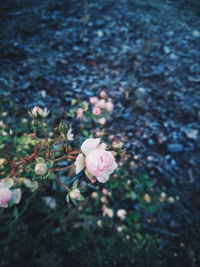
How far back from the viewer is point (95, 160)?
0.64 meters

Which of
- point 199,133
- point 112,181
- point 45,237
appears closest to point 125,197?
point 112,181

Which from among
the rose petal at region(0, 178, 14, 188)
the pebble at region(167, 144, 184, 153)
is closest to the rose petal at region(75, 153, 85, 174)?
the rose petal at region(0, 178, 14, 188)

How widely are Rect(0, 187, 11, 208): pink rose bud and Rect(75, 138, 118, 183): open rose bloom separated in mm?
257

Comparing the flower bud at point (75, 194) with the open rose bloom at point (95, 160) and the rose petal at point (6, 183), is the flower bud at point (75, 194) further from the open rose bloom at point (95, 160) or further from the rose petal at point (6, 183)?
the rose petal at point (6, 183)

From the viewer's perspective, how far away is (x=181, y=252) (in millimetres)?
1640

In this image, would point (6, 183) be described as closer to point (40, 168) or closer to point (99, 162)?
point (40, 168)

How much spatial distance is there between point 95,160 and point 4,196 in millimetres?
330

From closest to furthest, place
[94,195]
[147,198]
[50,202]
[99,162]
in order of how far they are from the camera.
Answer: [99,162], [50,202], [94,195], [147,198]

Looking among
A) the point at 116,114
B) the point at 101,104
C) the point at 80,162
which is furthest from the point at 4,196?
the point at 116,114

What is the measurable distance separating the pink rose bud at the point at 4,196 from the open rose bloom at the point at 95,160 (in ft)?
0.84

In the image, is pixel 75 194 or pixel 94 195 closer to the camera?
pixel 75 194

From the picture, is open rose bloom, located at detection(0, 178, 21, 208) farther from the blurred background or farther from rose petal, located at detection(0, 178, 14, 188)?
the blurred background

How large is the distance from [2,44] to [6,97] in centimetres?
99

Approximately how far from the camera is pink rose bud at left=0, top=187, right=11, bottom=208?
0.69 m
